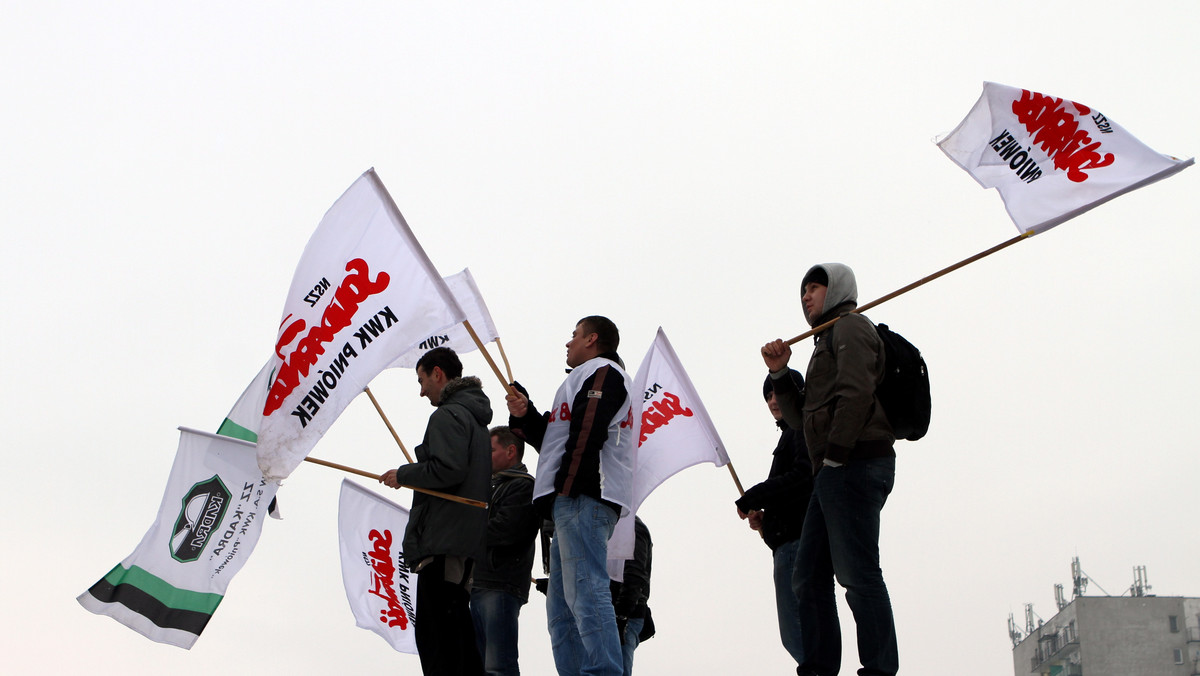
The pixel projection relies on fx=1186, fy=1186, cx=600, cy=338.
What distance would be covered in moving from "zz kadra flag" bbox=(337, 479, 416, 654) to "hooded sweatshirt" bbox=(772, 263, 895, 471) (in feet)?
15.3

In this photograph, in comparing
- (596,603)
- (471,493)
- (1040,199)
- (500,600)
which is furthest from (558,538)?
(1040,199)

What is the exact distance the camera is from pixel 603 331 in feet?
23.0

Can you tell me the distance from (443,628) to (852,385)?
2664 mm

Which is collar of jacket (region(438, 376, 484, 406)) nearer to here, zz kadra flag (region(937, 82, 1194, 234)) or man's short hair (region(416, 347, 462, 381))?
man's short hair (region(416, 347, 462, 381))

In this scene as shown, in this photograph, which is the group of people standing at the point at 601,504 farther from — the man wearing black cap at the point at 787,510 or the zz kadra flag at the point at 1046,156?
the zz kadra flag at the point at 1046,156

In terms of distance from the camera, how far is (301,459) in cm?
681

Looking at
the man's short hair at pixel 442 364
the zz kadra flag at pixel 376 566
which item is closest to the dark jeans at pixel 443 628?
the man's short hair at pixel 442 364

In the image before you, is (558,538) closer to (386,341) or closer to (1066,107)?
(386,341)

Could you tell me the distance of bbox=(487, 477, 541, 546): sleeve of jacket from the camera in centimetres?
765

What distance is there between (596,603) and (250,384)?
5369 mm

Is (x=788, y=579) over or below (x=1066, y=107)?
below

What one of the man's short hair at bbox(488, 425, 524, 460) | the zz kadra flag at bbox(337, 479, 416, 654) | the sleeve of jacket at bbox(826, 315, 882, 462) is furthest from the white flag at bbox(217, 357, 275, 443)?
the sleeve of jacket at bbox(826, 315, 882, 462)

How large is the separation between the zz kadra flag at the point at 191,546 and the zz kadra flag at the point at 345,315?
272 centimetres

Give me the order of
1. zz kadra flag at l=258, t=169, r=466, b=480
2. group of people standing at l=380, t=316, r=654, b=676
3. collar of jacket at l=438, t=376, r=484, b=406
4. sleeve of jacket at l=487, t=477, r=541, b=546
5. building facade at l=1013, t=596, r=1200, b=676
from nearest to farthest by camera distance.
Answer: group of people standing at l=380, t=316, r=654, b=676 < zz kadra flag at l=258, t=169, r=466, b=480 < collar of jacket at l=438, t=376, r=484, b=406 < sleeve of jacket at l=487, t=477, r=541, b=546 < building facade at l=1013, t=596, r=1200, b=676
